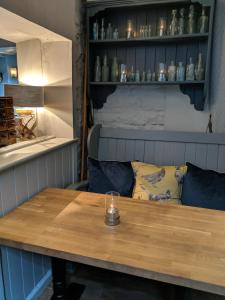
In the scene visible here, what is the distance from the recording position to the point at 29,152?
1601 mm

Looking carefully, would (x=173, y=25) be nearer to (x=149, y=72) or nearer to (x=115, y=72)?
(x=149, y=72)

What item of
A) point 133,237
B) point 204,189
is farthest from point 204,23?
point 133,237

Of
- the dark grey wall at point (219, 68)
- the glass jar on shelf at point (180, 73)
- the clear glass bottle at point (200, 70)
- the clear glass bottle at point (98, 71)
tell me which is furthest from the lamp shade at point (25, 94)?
A: the dark grey wall at point (219, 68)

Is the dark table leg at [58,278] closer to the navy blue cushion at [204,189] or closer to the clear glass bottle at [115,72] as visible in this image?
the navy blue cushion at [204,189]

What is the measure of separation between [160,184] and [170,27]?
1.32m

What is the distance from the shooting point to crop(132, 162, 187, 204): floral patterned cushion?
182cm

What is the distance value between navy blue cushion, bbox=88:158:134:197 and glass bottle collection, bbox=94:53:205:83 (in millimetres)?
842

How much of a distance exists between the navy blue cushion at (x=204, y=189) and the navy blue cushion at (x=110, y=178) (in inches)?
16.0

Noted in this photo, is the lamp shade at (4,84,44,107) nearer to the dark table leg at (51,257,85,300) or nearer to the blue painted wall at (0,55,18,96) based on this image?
the blue painted wall at (0,55,18,96)

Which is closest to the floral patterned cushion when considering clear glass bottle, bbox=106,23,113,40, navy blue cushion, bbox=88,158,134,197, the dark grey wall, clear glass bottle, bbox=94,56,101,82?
navy blue cushion, bbox=88,158,134,197

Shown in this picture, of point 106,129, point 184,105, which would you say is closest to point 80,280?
point 106,129

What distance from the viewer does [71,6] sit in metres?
2.15

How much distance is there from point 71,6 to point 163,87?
1.05 metres

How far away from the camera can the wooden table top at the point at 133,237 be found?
0.93 m
